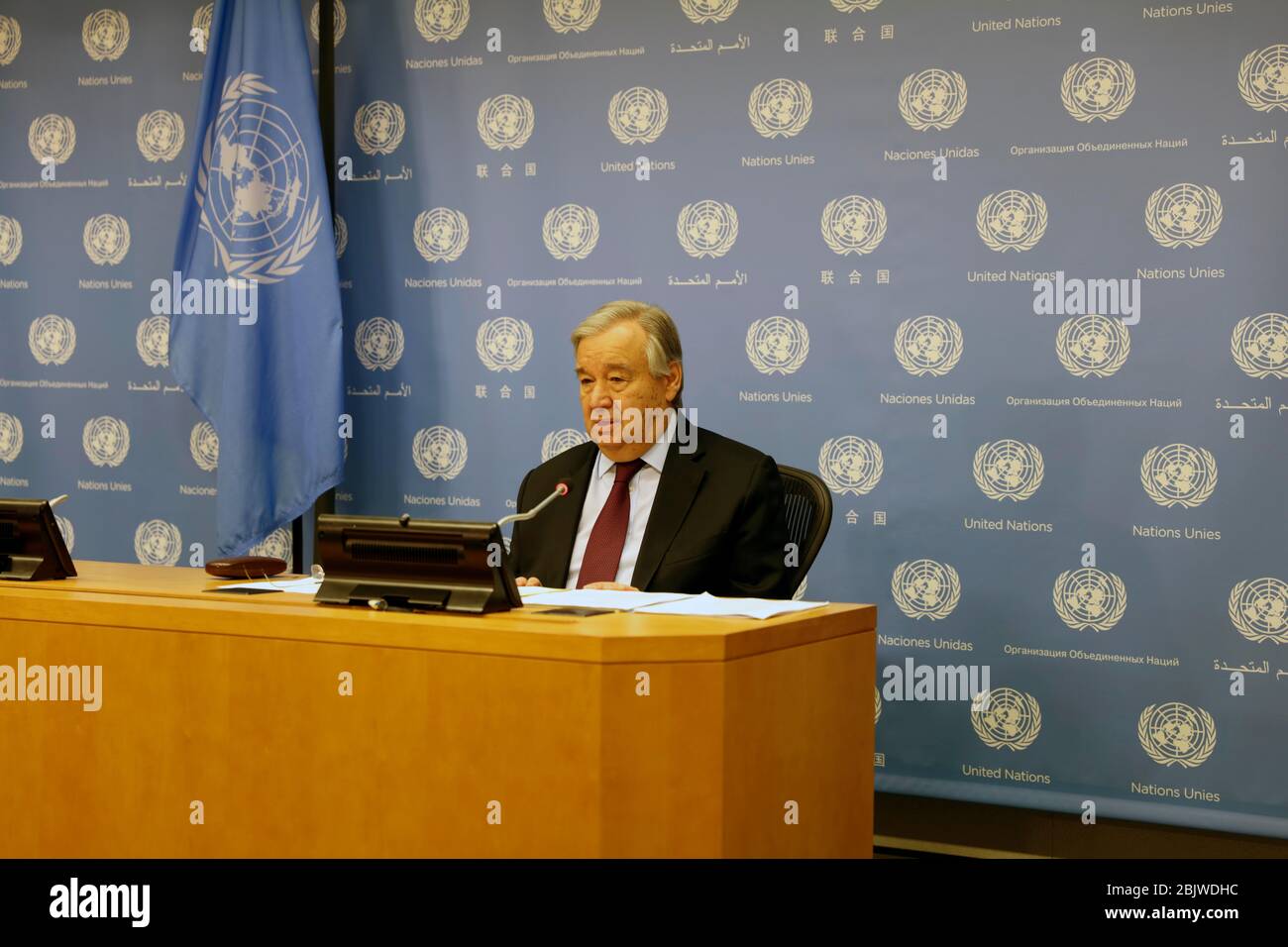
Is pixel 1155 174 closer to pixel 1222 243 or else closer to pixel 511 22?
pixel 1222 243

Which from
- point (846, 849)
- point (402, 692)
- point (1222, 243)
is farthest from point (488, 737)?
point (1222, 243)

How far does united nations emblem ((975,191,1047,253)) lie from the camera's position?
370 cm

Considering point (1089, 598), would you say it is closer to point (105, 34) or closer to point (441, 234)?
point (441, 234)

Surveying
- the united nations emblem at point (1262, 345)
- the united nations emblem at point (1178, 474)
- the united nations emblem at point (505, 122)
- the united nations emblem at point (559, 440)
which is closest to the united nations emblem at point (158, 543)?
the united nations emblem at point (559, 440)

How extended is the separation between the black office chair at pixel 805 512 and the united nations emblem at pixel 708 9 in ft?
5.16

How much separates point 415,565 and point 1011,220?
2210 millimetres

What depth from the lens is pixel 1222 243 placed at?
3512 millimetres

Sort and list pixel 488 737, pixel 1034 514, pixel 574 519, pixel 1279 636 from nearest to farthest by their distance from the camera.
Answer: pixel 488 737
pixel 574 519
pixel 1279 636
pixel 1034 514

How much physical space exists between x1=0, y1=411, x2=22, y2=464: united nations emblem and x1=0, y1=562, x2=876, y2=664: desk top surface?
2755 millimetres

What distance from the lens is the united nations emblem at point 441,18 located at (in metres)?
4.48

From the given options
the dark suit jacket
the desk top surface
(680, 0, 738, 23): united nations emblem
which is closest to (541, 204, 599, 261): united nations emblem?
(680, 0, 738, 23): united nations emblem

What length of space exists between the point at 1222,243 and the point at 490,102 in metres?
2.36

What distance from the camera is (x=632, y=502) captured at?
3.17 metres

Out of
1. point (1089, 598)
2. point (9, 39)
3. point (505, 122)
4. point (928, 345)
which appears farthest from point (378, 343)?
point (1089, 598)
